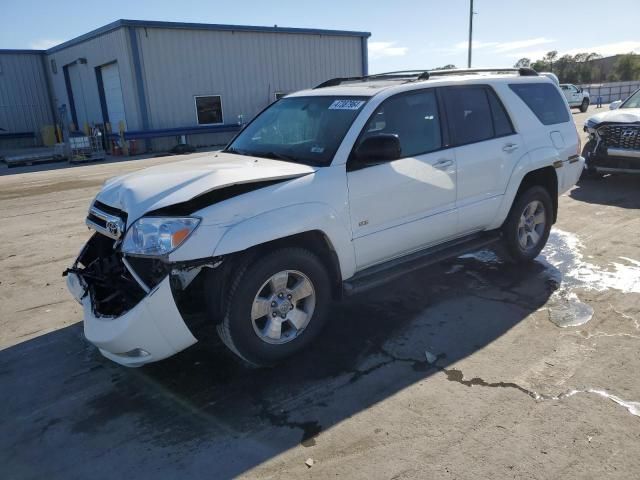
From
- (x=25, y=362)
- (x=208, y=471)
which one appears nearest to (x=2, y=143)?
(x=25, y=362)

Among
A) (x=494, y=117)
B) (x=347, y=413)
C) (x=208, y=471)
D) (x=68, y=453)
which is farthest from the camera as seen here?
(x=494, y=117)

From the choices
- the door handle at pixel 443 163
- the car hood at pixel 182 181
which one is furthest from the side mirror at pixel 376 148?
the door handle at pixel 443 163

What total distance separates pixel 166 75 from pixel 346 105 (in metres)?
20.3

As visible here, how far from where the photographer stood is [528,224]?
18.0 ft

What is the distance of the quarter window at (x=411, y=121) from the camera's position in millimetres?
4141

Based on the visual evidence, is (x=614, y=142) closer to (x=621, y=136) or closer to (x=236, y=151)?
(x=621, y=136)

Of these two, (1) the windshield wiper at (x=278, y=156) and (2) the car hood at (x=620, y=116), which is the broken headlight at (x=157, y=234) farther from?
(2) the car hood at (x=620, y=116)

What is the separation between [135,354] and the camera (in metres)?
3.24

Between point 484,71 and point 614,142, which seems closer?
point 484,71

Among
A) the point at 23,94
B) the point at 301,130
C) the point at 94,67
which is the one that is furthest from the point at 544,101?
the point at 23,94

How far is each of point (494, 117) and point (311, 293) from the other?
265cm

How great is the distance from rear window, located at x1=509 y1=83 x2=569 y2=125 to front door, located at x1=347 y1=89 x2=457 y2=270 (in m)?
1.39

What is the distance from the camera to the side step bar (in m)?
3.99

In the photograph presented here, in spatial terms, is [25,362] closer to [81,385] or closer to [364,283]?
[81,385]
